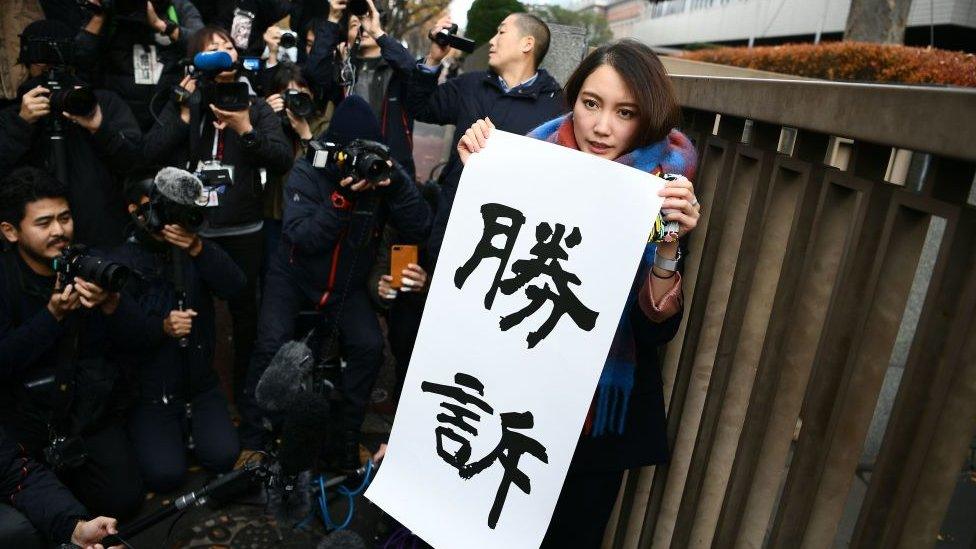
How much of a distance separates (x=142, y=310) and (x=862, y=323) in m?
3.01

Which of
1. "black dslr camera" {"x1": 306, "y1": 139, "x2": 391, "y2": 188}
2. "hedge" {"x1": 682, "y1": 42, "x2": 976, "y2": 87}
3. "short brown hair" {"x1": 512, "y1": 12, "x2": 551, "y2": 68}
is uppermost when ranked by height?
"hedge" {"x1": 682, "y1": 42, "x2": 976, "y2": 87}

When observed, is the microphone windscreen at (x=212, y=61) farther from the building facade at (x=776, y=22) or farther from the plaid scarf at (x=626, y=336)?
the building facade at (x=776, y=22)

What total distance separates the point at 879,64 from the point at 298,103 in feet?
17.4

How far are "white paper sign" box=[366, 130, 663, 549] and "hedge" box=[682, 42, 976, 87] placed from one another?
15.4ft

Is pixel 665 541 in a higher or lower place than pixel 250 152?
lower

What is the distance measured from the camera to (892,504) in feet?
3.62

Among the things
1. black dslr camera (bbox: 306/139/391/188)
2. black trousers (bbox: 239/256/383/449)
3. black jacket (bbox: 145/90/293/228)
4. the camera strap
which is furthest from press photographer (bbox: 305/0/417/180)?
the camera strap

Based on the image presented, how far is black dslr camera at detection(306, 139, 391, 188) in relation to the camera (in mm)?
3121

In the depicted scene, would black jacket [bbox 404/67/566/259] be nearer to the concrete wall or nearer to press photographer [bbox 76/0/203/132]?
press photographer [bbox 76/0/203/132]

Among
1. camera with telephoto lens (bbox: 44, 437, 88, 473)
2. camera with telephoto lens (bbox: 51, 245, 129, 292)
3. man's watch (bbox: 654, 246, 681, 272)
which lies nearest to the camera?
man's watch (bbox: 654, 246, 681, 272)

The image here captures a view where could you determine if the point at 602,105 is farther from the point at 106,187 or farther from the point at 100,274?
the point at 106,187

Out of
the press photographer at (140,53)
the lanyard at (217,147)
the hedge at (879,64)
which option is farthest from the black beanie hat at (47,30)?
the hedge at (879,64)

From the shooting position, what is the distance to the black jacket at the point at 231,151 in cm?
374

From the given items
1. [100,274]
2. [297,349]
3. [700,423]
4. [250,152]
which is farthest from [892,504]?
[250,152]
